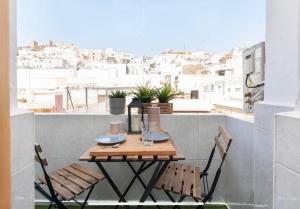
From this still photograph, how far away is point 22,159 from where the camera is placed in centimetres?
77

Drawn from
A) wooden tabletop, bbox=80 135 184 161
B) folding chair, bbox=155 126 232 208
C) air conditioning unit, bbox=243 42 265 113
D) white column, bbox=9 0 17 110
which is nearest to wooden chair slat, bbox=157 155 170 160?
wooden tabletop, bbox=80 135 184 161

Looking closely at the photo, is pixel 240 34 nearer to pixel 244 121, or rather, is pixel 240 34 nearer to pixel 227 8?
pixel 227 8

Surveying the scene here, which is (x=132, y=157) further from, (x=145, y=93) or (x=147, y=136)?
(x=145, y=93)

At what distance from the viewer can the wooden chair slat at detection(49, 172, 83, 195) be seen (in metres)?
1.95

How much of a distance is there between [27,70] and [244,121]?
2.21 meters

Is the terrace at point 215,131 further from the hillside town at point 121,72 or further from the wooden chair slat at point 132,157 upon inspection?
the wooden chair slat at point 132,157

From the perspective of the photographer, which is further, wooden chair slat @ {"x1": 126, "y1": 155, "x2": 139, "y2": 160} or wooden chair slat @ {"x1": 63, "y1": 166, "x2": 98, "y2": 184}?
wooden chair slat @ {"x1": 63, "y1": 166, "x2": 98, "y2": 184}

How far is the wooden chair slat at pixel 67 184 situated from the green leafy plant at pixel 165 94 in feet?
3.92

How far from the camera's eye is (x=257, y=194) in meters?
1.66

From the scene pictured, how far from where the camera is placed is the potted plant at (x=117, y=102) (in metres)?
2.59

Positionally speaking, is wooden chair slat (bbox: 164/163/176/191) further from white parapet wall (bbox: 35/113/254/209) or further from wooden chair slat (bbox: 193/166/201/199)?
white parapet wall (bbox: 35/113/254/209)

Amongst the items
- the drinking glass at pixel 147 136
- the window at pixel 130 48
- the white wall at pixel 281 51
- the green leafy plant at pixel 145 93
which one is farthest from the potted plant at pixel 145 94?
the white wall at pixel 281 51

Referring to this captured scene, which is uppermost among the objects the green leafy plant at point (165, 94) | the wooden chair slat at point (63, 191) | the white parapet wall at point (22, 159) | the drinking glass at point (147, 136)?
the green leafy plant at point (165, 94)

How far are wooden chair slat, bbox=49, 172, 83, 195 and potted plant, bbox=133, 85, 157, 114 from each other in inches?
39.0
